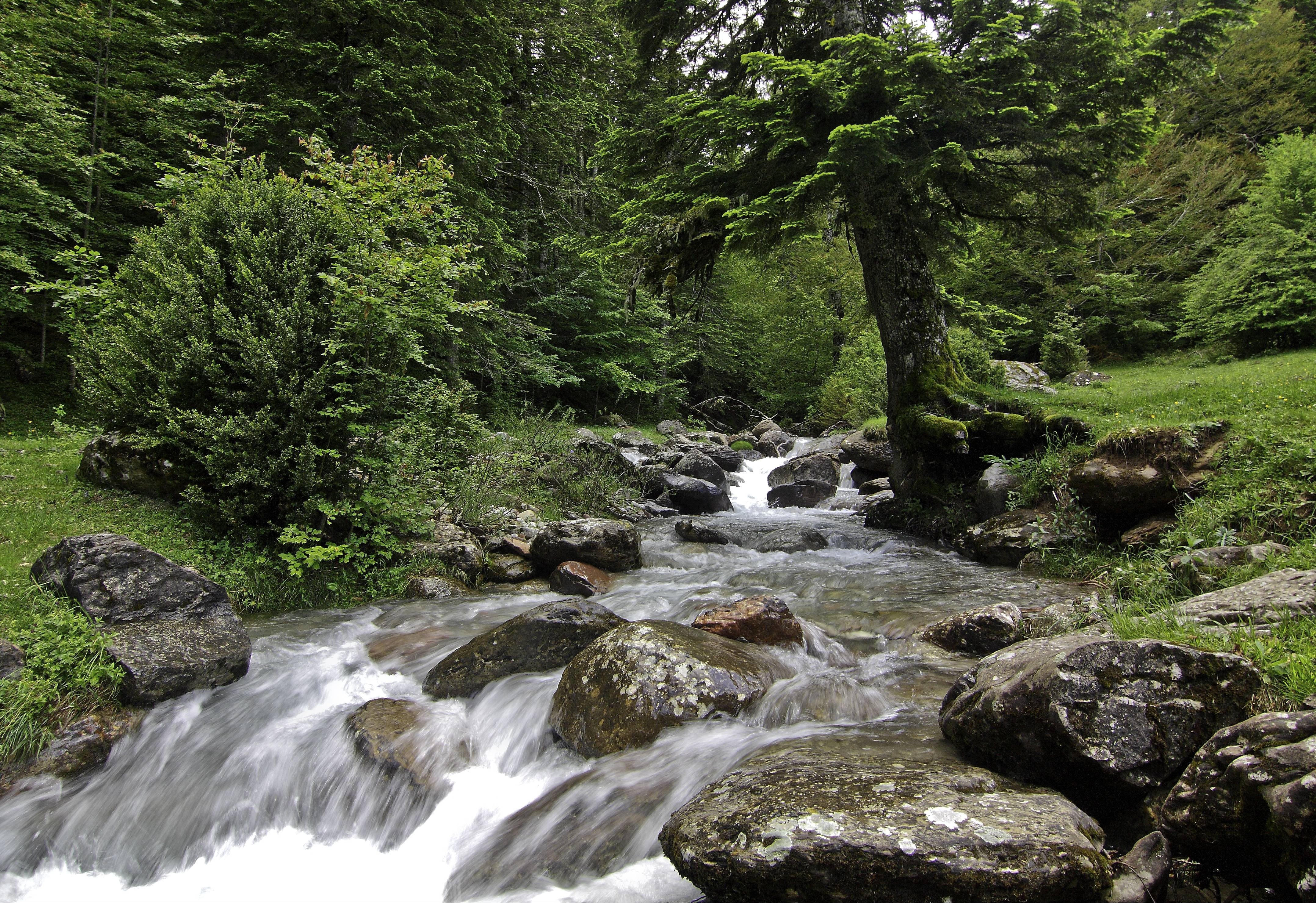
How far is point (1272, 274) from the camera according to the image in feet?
48.2

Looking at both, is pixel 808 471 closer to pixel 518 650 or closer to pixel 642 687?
pixel 518 650

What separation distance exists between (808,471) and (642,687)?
12.4 metres

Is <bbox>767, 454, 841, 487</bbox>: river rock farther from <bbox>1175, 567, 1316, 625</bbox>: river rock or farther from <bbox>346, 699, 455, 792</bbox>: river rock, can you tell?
<bbox>346, 699, 455, 792</bbox>: river rock

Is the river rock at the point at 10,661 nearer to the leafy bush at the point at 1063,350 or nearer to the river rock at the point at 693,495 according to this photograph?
the river rock at the point at 693,495

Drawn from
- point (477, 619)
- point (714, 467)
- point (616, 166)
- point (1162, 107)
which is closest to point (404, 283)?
A: point (477, 619)

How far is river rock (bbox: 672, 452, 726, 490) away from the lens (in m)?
15.5

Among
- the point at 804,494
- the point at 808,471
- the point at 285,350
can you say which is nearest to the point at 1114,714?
the point at 285,350

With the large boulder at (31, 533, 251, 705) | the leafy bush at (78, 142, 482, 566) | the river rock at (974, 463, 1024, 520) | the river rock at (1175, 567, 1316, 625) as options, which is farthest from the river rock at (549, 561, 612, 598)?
the river rock at (1175, 567, 1316, 625)

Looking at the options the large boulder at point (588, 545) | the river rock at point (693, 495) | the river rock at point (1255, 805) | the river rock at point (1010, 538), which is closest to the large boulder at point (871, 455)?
the river rock at point (693, 495)

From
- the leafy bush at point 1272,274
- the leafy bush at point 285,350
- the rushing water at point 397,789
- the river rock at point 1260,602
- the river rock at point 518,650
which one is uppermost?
the leafy bush at point 1272,274

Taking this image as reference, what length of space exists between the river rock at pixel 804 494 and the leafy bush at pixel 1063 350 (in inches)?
378

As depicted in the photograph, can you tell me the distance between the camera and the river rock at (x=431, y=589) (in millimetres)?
7109

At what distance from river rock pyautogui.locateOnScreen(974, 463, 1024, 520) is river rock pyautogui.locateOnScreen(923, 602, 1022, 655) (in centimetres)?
358

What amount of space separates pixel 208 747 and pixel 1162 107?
36.6 metres
